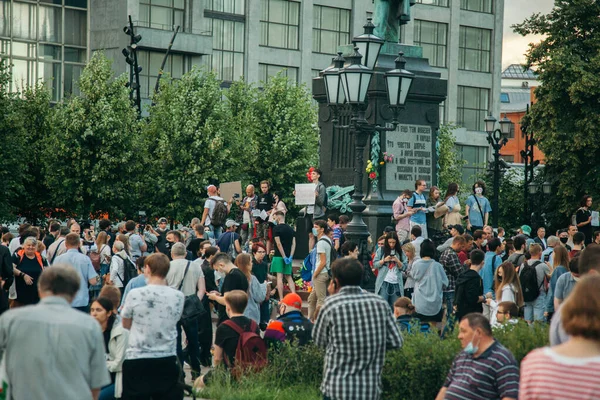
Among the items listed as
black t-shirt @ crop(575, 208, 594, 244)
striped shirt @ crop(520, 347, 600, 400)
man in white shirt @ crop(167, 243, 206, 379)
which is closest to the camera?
striped shirt @ crop(520, 347, 600, 400)

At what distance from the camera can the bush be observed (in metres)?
10.6

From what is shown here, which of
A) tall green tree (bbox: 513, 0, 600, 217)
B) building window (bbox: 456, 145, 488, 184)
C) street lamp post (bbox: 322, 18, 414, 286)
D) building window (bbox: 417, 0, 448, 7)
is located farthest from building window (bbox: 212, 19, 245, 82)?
street lamp post (bbox: 322, 18, 414, 286)

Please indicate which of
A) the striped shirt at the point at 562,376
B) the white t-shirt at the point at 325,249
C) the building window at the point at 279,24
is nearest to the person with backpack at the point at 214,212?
the white t-shirt at the point at 325,249

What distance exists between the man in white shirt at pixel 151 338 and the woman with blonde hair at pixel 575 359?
4.43m

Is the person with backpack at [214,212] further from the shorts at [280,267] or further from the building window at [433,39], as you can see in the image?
the building window at [433,39]

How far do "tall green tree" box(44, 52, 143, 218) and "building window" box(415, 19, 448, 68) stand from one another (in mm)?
36982

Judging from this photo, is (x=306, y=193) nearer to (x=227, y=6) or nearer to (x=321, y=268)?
(x=321, y=268)

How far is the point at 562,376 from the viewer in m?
5.32

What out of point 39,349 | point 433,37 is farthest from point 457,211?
point 433,37

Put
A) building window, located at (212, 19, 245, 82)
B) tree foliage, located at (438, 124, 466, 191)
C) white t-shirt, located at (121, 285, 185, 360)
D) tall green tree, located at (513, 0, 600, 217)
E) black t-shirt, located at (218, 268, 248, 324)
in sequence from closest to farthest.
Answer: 1. white t-shirt, located at (121, 285, 185, 360)
2. black t-shirt, located at (218, 268, 248, 324)
3. tall green tree, located at (513, 0, 600, 217)
4. tree foliage, located at (438, 124, 466, 191)
5. building window, located at (212, 19, 245, 82)

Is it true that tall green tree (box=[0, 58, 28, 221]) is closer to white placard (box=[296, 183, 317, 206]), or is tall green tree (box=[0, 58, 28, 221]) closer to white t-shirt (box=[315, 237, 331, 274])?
white placard (box=[296, 183, 317, 206])

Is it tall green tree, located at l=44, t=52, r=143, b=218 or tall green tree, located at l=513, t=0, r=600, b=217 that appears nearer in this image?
tall green tree, located at l=44, t=52, r=143, b=218

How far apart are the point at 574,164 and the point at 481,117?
3414 cm

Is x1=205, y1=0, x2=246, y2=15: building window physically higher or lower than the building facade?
higher
